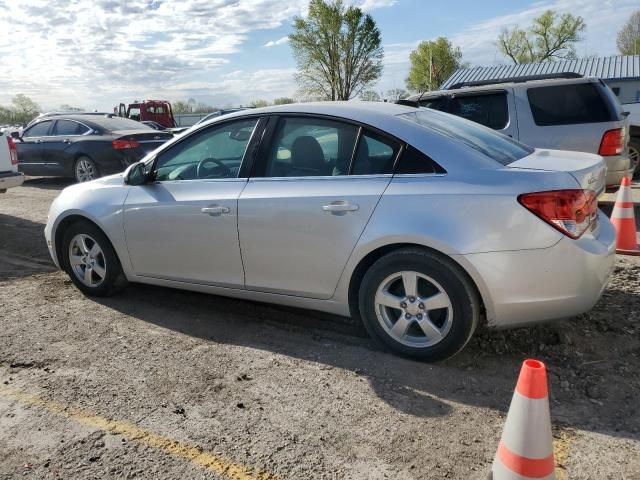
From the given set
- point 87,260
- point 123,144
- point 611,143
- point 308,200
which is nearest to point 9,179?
point 123,144

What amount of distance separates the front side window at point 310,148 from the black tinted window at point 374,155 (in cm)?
6

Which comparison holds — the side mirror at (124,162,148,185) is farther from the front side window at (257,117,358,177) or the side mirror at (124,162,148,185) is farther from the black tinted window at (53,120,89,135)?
the black tinted window at (53,120,89,135)

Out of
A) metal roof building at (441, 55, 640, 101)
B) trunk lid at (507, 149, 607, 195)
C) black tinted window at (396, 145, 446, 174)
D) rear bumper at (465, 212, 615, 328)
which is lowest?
rear bumper at (465, 212, 615, 328)

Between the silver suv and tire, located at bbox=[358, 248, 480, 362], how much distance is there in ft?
15.7

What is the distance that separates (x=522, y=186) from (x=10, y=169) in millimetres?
8155

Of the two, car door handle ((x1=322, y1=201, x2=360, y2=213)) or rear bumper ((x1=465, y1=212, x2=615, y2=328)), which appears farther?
car door handle ((x1=322, y1=201, x2=360, y2=213))

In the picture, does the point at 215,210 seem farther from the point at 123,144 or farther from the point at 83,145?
the point at 83,145

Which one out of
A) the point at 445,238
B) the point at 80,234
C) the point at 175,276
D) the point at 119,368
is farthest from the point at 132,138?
the point at 445,238

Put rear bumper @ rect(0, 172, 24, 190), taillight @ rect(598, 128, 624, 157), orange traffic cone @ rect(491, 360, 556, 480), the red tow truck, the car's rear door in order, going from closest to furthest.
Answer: orange traffic cone @ rect(491, 360, 556, 480), taillight @ rect(598, 128, 624, 157), rear bumper @ rect(0, 172, 24, 190), the car's rear door, the red tow truck

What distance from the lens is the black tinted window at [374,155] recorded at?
3443mm

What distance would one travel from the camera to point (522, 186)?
120 inches

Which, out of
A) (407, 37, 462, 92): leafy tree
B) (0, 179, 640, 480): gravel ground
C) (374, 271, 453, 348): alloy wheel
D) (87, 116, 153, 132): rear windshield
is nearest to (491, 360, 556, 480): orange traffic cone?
(0, 179, 640, 480): gravel ground

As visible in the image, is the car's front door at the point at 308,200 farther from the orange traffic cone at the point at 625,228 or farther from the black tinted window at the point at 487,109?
the black tinted window at the point at 487,109

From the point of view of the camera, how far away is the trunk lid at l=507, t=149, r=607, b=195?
125 inches
